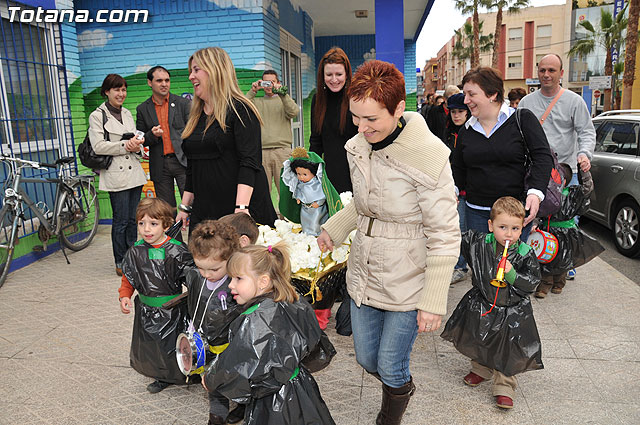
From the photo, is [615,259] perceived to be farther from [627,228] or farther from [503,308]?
[503,308]

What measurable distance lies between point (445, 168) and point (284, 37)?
8.84 metres

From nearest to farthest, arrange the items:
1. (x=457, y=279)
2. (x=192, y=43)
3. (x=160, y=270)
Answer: (x=160, y=270) < (x=457, y=279) < (x=192, y=43)

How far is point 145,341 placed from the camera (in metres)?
3.24

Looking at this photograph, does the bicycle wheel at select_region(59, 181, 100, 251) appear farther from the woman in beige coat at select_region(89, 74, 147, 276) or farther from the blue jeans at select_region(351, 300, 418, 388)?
the blue jeans at select_region(351, 300, 418, 388)

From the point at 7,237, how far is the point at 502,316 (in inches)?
209

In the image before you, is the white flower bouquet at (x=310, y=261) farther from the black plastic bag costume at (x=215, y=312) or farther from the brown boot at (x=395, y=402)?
the brown boot at (x=395, y=402)

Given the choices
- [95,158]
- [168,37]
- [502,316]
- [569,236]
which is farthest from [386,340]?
[168,37]

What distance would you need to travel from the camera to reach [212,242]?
8.48 feet

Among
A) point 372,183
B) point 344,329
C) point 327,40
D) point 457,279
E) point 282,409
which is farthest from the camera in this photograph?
point 327,40

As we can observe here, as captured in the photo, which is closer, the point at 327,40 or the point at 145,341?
the point at 145,341

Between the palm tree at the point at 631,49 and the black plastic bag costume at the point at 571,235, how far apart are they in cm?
2040

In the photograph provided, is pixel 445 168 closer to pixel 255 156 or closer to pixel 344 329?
pixel 255 156

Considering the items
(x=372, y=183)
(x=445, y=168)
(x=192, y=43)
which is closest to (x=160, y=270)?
(x=372, y=183)

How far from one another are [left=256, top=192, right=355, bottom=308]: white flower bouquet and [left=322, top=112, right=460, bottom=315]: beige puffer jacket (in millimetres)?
998
